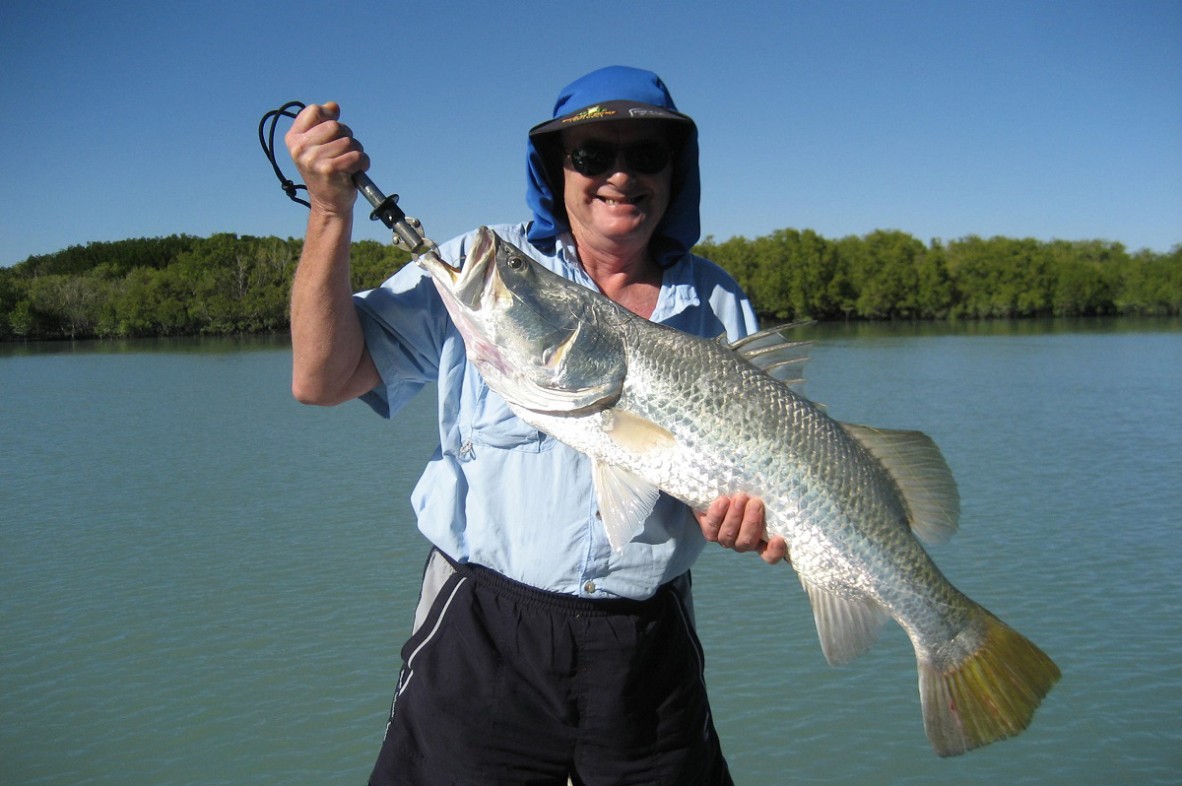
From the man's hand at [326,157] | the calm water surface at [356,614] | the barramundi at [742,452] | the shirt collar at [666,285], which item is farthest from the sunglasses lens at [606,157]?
the calm water surface at [356,614]

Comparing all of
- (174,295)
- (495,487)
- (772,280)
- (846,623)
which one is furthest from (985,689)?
(772,280)

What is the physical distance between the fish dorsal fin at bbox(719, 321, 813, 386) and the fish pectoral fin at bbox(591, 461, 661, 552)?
630 millimetres

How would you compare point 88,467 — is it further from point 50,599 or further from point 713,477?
point 713,477

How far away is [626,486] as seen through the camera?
284 cm

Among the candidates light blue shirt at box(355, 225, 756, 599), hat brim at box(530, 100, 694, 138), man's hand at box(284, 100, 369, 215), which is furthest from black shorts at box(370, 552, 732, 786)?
hat brim at box(530, 100, 694, 138)

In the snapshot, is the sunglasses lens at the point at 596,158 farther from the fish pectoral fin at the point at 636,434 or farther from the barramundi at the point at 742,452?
the fish pectoral fin at the point at 636,434

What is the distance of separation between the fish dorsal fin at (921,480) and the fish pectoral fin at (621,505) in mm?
852

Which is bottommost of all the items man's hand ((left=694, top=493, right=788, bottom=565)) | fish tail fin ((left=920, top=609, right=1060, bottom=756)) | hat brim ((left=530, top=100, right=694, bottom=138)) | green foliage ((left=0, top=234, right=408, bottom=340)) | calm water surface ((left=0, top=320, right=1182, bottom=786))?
calm water surface ((left=0, top=320, right=1182, bottom=786))

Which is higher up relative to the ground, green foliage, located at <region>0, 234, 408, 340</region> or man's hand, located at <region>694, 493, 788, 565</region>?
green foliage, located at <region>0, 234, 408, 340</region>

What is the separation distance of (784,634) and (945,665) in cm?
518

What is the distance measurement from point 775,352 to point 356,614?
6.59m

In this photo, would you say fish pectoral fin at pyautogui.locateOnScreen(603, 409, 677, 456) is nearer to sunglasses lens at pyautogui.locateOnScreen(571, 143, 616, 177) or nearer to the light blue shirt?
the light blue shirt

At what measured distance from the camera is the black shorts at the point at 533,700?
295cm

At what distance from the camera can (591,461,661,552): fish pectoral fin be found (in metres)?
2.83
